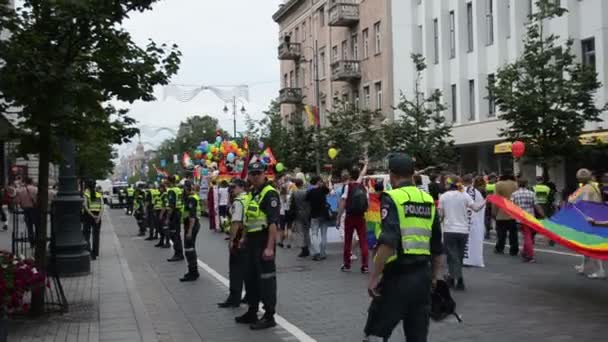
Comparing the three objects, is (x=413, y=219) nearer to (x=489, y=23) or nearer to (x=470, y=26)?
(x=489, y=23)

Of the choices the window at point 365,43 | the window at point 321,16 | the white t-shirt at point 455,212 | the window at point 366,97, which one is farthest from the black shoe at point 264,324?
the window at point 321,16

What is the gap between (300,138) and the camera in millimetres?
40781

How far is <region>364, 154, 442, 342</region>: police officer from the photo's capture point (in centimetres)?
587

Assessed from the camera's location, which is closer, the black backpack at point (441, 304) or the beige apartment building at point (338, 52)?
the black backpack at point (441, 304)

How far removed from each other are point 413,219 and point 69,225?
9937 mm

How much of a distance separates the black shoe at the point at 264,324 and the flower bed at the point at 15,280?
254 cm

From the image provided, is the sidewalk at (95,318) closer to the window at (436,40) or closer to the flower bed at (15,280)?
the flower bed at (15,280)

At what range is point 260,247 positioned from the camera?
945 centimetres

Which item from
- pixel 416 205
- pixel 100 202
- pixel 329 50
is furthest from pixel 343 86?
pixel 416 205

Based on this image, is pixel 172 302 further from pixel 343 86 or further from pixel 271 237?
pixel 343 86

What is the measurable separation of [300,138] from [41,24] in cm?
3121

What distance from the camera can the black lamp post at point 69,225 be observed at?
14234 millimetres

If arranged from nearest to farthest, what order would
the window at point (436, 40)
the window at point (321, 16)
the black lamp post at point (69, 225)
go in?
the black lamp post at point (69, 225)
the window at point (436, 40)
the window at point (321, 16)

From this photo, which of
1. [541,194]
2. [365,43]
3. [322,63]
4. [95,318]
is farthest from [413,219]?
[322,63]
